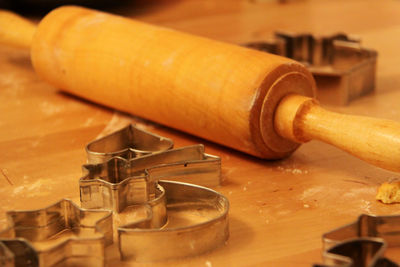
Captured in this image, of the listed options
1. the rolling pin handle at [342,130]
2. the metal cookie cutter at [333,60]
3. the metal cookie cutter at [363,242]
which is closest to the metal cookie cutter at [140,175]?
the rolling pin handle at [342,130]

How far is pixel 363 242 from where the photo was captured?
2.25 feet

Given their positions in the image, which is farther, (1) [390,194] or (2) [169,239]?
(1) [390,194]

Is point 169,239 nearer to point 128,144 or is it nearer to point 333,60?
point 128,144

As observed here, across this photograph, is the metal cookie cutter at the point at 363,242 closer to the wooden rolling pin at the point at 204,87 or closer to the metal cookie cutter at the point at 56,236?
the wooden rolling pin at the point at 204,87

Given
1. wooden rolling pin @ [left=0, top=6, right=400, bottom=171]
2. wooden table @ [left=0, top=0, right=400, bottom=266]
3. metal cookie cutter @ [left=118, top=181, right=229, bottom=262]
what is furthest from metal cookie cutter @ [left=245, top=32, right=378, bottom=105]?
metal cookie cutter @ [left=118, top=181, right=229, bottom=262]

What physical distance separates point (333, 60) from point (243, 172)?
1.75ft

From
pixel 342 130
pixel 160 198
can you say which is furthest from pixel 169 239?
pixel 342 130

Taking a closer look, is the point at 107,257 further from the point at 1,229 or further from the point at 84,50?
the point at 84,50

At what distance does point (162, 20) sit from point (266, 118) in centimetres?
94

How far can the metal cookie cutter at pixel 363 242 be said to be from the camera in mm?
656

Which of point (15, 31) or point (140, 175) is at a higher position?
point (15, 31)

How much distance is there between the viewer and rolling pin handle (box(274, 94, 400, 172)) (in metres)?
0.84

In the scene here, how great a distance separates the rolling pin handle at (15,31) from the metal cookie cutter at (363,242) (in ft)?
2.82

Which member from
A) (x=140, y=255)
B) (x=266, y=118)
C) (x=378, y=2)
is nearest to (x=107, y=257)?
(x=140, y=255)
